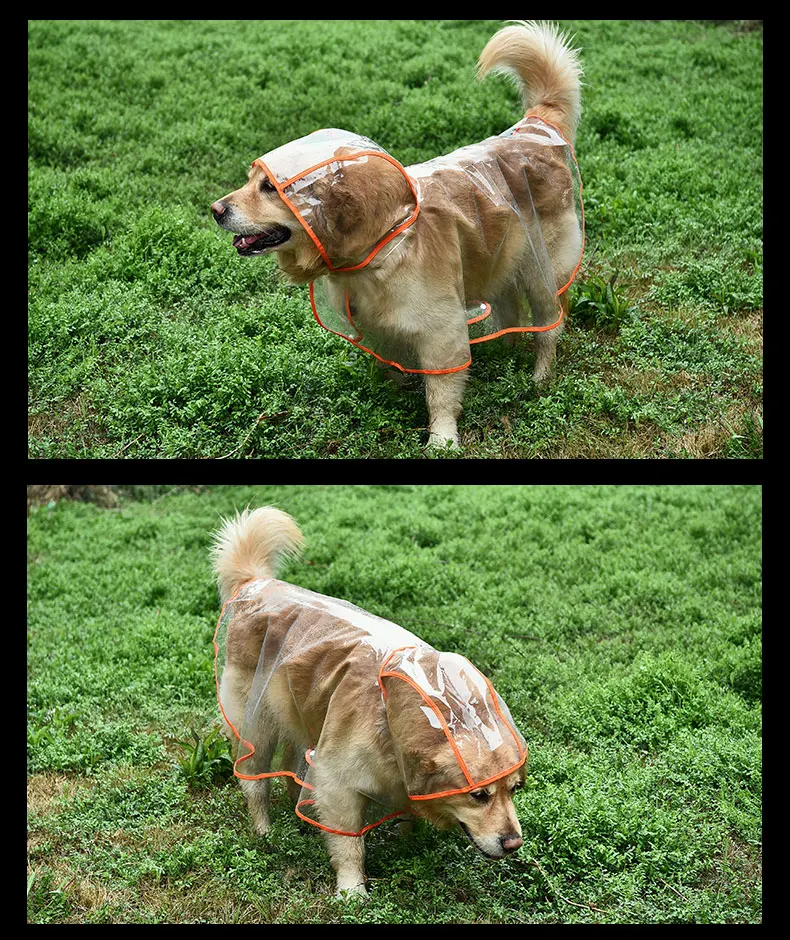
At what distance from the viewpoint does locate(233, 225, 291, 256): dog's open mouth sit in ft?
13.1

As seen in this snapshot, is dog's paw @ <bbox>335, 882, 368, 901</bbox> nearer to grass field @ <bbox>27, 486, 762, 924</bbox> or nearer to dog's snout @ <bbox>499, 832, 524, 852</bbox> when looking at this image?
grass field @ <bbox>27, 486, 762, 924</bbox>

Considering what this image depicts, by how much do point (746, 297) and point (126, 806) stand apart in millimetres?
4684

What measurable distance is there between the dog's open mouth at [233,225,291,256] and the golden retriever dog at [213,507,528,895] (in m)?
1.39

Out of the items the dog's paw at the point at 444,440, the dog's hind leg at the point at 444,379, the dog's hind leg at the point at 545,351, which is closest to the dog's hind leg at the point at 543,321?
the dog's hind leg at the point at 545,351

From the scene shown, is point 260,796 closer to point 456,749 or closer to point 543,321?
point 456,749

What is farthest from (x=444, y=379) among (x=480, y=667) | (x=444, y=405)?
(x=480, y=667)

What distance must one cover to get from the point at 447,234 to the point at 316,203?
72 cm

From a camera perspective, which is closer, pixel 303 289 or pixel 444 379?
pixel 444 379

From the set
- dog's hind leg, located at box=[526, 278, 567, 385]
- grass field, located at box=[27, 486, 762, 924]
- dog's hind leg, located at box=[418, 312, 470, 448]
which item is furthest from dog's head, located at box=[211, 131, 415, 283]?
grass field, located at box=[27, 486, 762, 924]

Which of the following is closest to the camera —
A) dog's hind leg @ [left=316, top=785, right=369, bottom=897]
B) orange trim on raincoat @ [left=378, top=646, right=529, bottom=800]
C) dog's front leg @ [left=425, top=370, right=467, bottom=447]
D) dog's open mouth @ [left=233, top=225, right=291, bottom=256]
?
orange trim on raincoat @ [left=378, top=646, right=529, bottom=800]

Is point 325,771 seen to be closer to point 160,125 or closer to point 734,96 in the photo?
point 160,125

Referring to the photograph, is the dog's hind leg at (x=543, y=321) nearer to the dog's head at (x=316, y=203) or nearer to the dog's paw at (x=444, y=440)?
the dog's paw at (x=444, y=440)

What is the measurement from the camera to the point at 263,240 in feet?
13.2

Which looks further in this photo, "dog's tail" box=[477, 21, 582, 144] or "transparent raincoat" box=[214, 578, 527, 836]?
"dog's tail" box=[477, 21, 582, 144]
